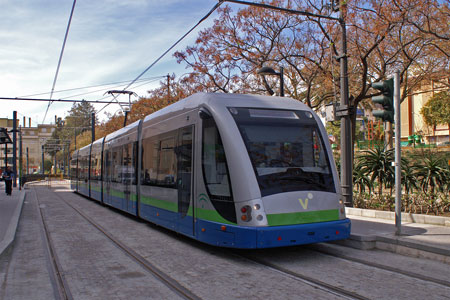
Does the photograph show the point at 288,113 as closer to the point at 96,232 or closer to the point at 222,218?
the point at 222,218

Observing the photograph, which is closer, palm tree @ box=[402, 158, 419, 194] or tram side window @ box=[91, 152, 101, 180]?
palm tree @ box=[402, 158, 419, 194]

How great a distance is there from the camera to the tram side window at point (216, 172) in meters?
7.35

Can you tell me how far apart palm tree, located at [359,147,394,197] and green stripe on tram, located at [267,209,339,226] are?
5.72 m

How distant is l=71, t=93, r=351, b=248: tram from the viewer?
7.09 meters

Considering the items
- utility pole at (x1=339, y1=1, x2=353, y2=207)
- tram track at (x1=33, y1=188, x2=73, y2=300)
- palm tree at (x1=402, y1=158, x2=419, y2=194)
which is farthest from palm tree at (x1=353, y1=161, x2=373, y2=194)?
tram track at (x1=33, y1=188, x2=73, y2=300)

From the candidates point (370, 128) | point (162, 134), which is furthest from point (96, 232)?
point (370, 128)

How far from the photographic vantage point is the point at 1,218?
1343cm

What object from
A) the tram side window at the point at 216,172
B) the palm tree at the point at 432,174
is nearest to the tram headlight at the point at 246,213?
the tram side window at the point at 216,172

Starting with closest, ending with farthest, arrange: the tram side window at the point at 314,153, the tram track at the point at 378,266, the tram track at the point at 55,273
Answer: the tram track at the point at 55,273 < the tram track at the point at 378,266 < the tram side window at the point at 314,153

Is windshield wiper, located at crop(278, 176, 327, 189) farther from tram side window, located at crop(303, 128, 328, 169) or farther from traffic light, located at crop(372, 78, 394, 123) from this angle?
traffic light, located at crop(372, 78, 394, 123)

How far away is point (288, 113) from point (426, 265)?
11.5 feet

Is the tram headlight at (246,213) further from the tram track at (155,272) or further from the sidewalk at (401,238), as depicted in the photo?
the sidewalk at (401,238)

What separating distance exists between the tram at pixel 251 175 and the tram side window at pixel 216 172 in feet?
0.06

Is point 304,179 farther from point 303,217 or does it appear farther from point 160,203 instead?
point 160,203
